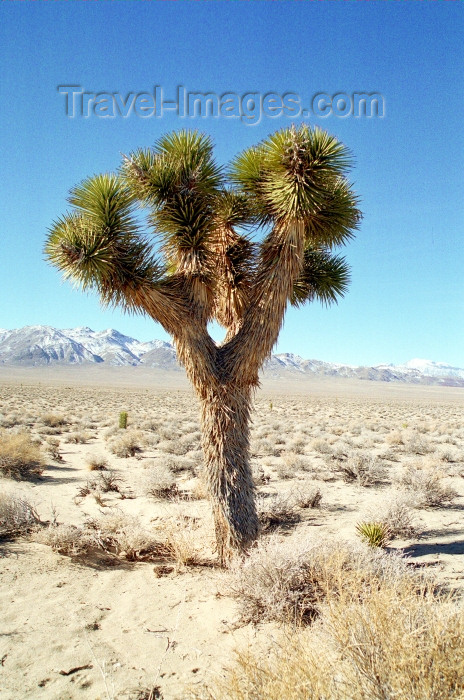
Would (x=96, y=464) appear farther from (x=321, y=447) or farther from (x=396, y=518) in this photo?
(x=396, y=518)

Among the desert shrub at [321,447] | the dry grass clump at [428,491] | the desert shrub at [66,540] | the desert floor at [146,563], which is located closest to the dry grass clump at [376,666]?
the desert floor at [146,563]

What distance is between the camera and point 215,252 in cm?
623

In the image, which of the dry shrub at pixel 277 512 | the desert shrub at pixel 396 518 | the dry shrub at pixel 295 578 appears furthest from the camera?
the dry shrub at pixel 277 512

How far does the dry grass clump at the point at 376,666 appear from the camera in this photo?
2.06m

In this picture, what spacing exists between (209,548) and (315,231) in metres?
4.60

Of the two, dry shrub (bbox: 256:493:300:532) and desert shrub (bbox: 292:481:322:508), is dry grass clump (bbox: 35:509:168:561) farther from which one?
desert shrub (bbox: 292:481:322:508)

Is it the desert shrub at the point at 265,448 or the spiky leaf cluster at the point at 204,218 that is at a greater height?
the spiky leaf cluster at the point at 204,218

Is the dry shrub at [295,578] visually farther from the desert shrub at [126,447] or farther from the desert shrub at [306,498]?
the desert shrub at [126,447]

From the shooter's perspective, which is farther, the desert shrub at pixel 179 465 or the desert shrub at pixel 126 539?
the desert shrub at pixel 179 465

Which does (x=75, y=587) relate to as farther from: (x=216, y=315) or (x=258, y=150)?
(x=258, y=150)

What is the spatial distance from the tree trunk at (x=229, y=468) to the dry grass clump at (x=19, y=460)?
577cm

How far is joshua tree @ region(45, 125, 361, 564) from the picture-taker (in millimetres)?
5332

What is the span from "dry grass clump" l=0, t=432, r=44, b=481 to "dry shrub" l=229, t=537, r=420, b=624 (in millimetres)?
6733

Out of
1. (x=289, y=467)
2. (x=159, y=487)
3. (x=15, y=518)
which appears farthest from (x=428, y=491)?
(x=15, y=518)
